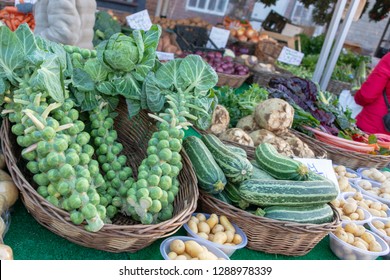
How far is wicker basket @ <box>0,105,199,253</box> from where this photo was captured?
1.20 m

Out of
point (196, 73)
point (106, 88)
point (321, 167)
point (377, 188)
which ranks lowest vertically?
point (377, 188)

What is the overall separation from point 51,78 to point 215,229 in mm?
839

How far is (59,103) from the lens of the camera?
A: 4.15 feet

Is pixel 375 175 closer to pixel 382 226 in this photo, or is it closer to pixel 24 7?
pixel 382 226

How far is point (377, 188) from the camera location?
97.8 inches

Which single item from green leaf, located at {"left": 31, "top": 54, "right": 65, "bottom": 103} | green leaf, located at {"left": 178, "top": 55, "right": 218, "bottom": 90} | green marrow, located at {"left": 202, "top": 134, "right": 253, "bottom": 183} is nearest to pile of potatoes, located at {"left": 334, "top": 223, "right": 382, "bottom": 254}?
green marrow, located at {"left": 202, "top": 134, "right": 253, "bottom": 183}

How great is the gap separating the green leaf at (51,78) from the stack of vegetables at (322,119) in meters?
1.88

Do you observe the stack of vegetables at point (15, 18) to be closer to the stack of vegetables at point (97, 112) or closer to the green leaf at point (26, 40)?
the stack of vegetables at point (97, 112)

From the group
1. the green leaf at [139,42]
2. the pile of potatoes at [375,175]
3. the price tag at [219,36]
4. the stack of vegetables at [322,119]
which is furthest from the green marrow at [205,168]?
the price tag at [219,36]

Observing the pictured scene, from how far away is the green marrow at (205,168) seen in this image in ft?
5.10

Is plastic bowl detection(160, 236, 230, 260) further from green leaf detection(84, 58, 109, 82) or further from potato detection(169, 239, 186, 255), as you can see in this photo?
green leaf detection(84, 58, 109, 82)

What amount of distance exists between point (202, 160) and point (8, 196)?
765 millimetres

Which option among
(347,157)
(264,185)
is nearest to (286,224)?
(264,185)
